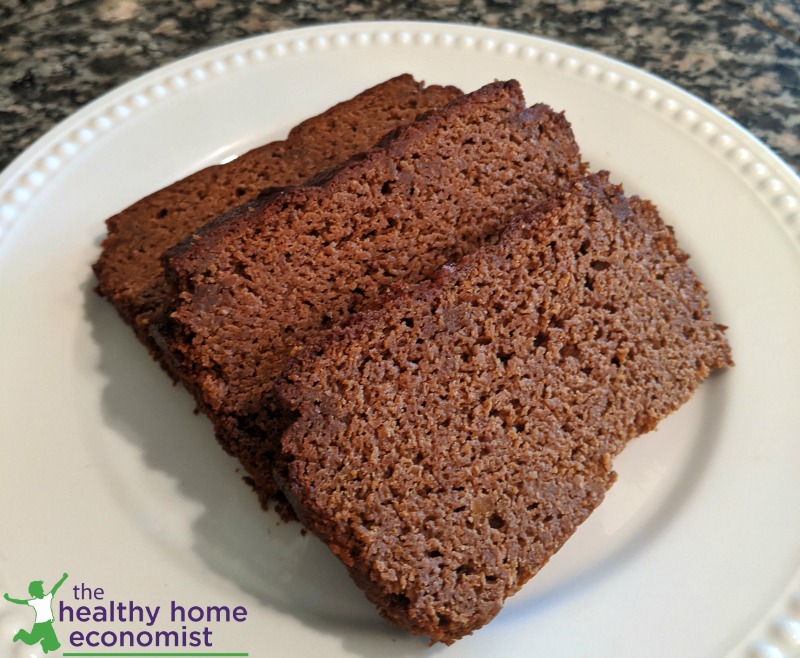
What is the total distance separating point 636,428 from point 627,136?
140 centimetres

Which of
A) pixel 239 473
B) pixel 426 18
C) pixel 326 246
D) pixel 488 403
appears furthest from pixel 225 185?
pixel 426 18

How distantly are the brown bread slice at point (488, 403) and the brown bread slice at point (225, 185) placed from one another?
0.85 meters

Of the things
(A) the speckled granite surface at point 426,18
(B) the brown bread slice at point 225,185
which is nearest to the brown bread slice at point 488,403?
(B) the brown bread slice at point 225,185

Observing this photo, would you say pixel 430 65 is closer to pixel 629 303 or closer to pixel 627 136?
pixel 627 136

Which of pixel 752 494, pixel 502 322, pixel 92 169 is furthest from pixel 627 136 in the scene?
pixel 92 169

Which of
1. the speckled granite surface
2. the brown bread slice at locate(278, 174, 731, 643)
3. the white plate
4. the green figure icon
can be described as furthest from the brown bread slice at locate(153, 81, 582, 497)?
the speckled granite surface

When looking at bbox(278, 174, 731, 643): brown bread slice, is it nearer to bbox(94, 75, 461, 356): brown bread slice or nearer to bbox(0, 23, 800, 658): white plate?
bbox(0, 23, 800, 658): white plate

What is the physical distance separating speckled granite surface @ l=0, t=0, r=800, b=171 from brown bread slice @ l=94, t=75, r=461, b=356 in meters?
1.17

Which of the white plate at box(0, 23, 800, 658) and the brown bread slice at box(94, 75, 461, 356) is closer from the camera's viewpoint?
the white plate at box(0, 23, 800, 658)

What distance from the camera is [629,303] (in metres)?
2.23

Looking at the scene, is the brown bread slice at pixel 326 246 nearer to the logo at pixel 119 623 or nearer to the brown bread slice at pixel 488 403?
the brown bread slice at pixel 488 403

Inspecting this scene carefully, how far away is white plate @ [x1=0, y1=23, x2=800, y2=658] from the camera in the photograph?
75.2 inches

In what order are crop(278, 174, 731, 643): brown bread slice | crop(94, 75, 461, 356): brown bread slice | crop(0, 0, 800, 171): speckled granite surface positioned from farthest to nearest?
crop(0, 0, 800, 171): speckled granite surface, crop(94, 75, 461, 356): brown bread slice, crop(278, 174, 731, 643): brown bread slice

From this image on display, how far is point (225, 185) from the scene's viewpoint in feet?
8.70
